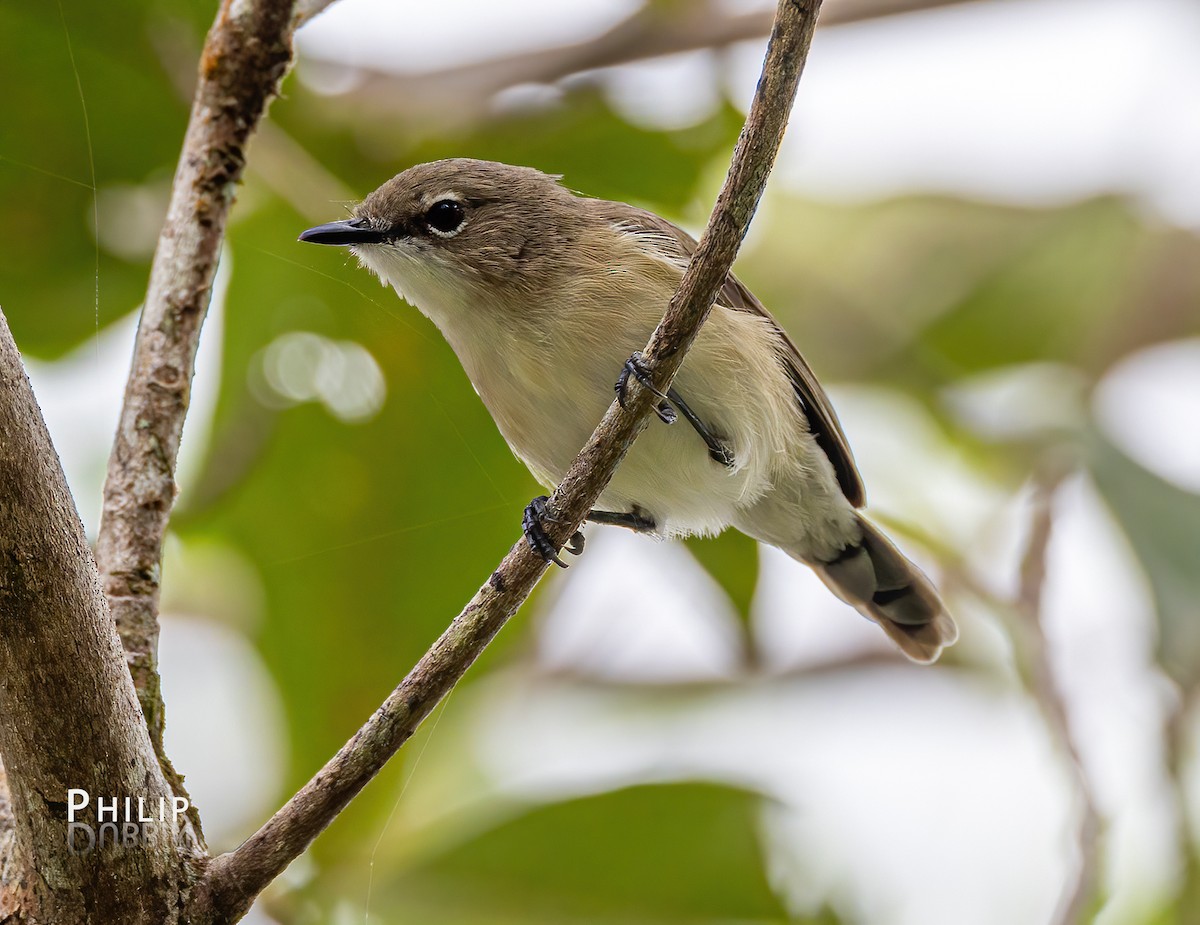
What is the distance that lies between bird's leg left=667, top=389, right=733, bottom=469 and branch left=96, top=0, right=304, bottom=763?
1.02m

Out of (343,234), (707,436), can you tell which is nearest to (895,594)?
(707,436)

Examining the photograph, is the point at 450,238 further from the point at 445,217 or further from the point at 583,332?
the point at 583,332

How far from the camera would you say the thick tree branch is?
59.0 inches

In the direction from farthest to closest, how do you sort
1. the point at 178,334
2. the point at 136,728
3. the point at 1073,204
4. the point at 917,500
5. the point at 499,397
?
the point at 1073,204
the point at 917,500
the point at 499,397
the point at 178,334
the point at 136,728

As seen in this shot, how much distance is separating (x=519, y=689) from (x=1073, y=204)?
2.71 meters

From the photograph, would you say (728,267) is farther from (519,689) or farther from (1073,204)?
(1073,204)

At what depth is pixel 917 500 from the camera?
4094mm

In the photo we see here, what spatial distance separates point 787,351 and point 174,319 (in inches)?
Result: 65.9

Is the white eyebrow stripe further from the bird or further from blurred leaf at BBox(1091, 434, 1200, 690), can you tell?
blurred leaf at BBox(1091, 434, 1200, 690)

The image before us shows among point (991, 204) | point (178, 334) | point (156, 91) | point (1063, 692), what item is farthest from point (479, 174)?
point (991, 204)

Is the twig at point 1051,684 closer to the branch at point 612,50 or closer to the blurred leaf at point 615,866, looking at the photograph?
the blurred leaf at point 615,866

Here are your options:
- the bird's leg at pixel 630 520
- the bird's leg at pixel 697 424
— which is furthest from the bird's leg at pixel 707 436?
the bird's leg at pixel 630 520

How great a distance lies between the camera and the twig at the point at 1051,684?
2.84 metres

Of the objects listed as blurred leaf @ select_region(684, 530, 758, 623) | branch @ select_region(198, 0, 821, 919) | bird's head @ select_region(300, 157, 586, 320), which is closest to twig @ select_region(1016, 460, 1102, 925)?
blurred leaf @ select_region(684, 530, 758, 623)
